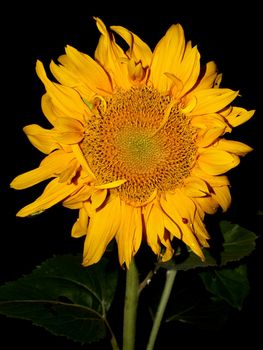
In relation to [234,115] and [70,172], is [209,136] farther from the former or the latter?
[70,172]

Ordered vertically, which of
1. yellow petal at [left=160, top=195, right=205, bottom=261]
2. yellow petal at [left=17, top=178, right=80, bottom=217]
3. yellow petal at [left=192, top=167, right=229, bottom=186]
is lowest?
yellow petal at [left=160, top=195, right=205, bottom=261]

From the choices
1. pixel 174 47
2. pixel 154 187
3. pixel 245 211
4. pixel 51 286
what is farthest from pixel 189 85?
pixel 51 286

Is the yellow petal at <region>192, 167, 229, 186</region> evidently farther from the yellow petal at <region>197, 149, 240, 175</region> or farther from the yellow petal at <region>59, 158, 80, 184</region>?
the yellow petal at <region>59, 158, 80, 184</region>

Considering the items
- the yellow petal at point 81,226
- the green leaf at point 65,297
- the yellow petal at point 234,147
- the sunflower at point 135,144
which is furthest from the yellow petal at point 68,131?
the green leaf at point 65,297

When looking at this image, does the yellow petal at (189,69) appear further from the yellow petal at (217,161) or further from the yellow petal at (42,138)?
the yellow petal at (42,138)

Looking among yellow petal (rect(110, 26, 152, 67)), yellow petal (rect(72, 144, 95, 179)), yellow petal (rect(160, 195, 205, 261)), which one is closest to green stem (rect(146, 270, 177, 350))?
yellow petal (rect(160, 195, 205, 261))

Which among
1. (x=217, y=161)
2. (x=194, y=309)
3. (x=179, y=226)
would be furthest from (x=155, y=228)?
(x=194, y=309)
